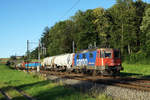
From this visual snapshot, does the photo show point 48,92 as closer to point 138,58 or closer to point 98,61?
point 98,61

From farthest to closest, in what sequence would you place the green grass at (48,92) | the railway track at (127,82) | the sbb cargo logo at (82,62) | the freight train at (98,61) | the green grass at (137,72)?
the sbb cargo logo at (82,62)
the green grass at (137,72)
the freight train at (98,61)
the railway track at (127,82)
the green grass at (48,92)

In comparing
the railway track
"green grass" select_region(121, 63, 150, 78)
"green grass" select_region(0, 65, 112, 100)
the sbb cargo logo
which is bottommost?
"green grass" select_region(0, 65, 112, 100)

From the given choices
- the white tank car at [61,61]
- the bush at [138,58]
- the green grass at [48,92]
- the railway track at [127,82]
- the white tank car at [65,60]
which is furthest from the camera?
the bush at [138,58]

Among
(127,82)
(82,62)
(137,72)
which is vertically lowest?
(127,82)

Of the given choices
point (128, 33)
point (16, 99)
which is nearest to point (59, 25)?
point (128, 33)

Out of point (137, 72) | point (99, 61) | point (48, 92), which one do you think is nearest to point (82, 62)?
point (99, 61)

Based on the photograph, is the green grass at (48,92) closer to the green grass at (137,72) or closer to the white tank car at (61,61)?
the green grass at (137,72)

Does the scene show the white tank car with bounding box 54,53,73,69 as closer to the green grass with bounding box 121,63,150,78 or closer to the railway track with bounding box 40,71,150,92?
the green grass with bounding box 121,63,150,78

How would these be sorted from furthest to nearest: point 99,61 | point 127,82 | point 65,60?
point 65,60
point 99,61
point 127,82

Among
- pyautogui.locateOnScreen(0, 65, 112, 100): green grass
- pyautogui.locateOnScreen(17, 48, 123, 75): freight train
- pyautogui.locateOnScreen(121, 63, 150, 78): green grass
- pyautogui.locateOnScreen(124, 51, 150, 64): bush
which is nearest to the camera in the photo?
pyautogui.locateOnScreen(0, 65, 112, 100): green grass

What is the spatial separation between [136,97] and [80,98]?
112 inches

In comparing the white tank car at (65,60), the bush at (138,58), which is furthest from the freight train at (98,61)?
the bush at (138,58)

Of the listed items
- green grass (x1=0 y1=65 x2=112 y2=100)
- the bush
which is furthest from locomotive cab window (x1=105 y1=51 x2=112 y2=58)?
the bush

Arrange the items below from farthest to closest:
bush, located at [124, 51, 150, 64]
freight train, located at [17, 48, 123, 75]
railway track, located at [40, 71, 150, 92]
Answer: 1. bush, located at [124, 51, 150, 64]
2. freight train, located at [17, 48, 123, 75]
3. railway track, located at [40, 71, 150, 92]
